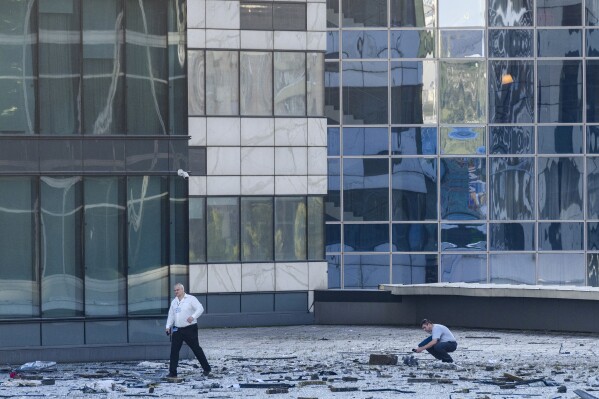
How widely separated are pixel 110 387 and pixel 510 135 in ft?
92.7

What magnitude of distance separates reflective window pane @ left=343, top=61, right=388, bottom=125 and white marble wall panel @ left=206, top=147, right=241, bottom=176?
19.3 ft

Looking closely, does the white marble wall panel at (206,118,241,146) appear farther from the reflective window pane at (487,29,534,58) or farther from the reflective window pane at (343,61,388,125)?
the reflective window pane at (487,29,534,58)

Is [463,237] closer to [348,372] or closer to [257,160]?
[257,160]

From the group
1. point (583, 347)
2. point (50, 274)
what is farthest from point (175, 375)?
point (583, 347)

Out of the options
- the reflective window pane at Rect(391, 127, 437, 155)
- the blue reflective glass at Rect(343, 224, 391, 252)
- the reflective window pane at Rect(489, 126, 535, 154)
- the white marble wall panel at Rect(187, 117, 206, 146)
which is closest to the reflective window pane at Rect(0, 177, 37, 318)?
the white marble wall panel at Rect(187, 117, 206, 146)

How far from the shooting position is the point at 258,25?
45.2 metres

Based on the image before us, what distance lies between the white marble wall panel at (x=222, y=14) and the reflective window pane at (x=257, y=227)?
16.6 ft

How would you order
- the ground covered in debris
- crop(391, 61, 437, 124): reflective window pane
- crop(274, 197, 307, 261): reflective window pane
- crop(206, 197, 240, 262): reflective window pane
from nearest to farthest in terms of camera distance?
the ground covered in debris → crop(206, 197, 240, 262): reflective window pane → crop(274, 197, 307, 261): reflective window pane → crop(391, 61, 437, 124): reflective window pane

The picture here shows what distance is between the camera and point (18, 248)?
30.1m

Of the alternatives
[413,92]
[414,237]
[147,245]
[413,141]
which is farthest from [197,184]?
[147,245]

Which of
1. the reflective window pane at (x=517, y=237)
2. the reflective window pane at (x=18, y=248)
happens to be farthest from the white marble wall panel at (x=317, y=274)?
the reflective window pane at (x=18, y=248)

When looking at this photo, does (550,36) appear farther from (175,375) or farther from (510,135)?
(175,375)

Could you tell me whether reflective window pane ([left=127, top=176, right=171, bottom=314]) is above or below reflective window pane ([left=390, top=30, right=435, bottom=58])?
below

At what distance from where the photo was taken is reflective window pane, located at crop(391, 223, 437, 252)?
50.4 meters
